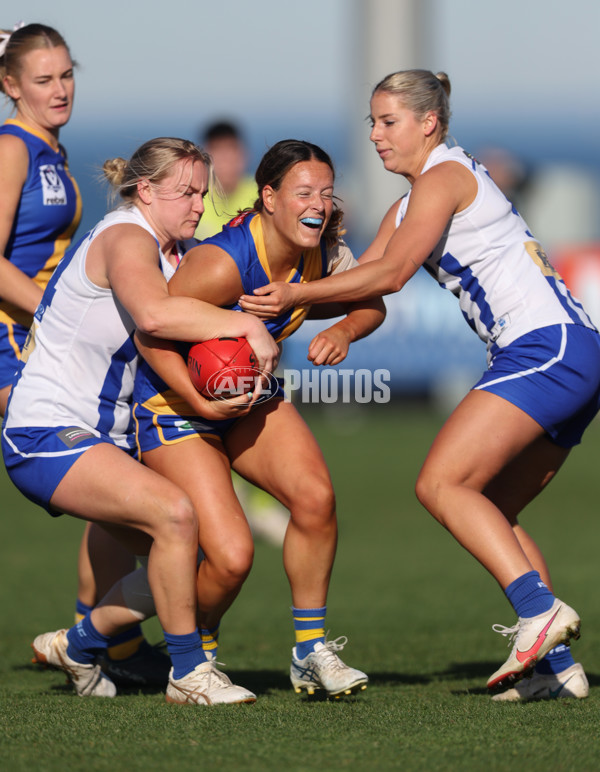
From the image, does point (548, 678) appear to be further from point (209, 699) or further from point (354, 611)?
point (354, 611)

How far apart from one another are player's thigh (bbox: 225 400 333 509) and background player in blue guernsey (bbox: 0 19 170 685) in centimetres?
95

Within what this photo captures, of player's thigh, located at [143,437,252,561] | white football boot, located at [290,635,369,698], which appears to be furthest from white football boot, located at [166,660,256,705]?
player's thigh, located at [143,437,252,561]

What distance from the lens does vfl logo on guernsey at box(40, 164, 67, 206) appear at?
5125mm

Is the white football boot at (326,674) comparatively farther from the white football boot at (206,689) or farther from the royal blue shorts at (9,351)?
the royal blue shorts at (9,351)

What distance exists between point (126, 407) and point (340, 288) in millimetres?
972

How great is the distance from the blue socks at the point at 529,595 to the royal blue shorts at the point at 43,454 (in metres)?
1.59

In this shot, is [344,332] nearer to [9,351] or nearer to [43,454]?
[43,454]

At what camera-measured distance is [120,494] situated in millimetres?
4020

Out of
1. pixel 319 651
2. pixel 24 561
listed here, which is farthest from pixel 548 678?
pixel 24 561

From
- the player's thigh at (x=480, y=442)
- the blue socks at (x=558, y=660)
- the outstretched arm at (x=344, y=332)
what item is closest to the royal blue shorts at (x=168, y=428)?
the outstretched arm at (x=344, y=332)

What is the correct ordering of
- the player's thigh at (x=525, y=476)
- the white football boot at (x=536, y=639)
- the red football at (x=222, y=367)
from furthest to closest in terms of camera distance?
the player's thigh at (x=525, y=476)
the red football at (x=222, y=367)
the white football boot at (x=536, y=639)

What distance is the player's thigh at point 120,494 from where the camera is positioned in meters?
4.01

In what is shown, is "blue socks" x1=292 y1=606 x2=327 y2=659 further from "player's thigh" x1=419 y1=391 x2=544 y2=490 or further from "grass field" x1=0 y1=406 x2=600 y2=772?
"player's thigh" x1=419 y1=391 x2=544 y2=490

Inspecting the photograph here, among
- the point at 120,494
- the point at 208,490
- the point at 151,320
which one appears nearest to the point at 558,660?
the point at 208,490
